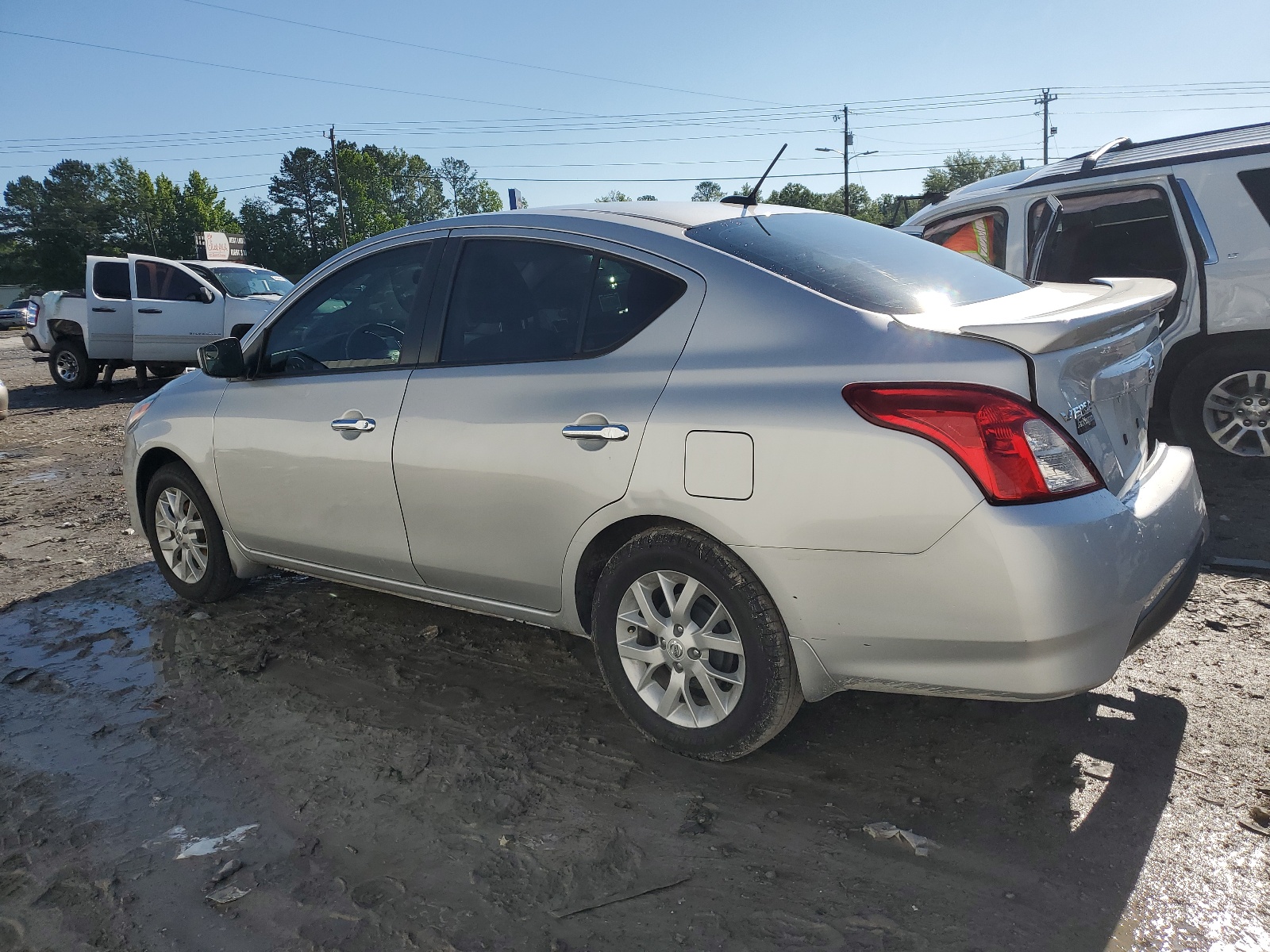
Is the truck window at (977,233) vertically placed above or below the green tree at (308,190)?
below

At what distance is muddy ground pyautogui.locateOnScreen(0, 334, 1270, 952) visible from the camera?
2.30 m

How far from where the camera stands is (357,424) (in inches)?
144

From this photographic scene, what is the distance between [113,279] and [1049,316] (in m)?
15.6

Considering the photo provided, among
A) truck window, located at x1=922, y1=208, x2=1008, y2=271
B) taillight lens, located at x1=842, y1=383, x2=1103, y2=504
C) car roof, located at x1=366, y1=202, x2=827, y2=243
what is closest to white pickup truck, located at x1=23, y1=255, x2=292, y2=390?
truck window, located at x1=922, y1=208, x2=1008, y2=271

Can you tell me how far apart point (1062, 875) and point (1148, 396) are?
1476 mm

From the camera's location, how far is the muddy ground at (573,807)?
230 centimetres

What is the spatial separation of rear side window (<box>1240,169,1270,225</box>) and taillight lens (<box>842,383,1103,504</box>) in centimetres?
436

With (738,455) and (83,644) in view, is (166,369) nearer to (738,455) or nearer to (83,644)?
(83,644)

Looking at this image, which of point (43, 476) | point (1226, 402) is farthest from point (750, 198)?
point (43, 476)

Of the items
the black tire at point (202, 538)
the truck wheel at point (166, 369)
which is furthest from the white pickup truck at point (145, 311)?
the black tire at point (202, 538)

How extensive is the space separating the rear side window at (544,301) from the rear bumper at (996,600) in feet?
2.85

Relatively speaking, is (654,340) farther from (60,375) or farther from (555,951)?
(60,375)

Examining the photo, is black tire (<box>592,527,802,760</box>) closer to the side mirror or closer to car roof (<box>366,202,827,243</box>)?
car roof (<box>366,202,827,243</box>)

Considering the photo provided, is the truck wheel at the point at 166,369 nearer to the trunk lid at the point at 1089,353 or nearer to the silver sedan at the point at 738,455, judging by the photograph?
the silver sedan at the point at 738,455
